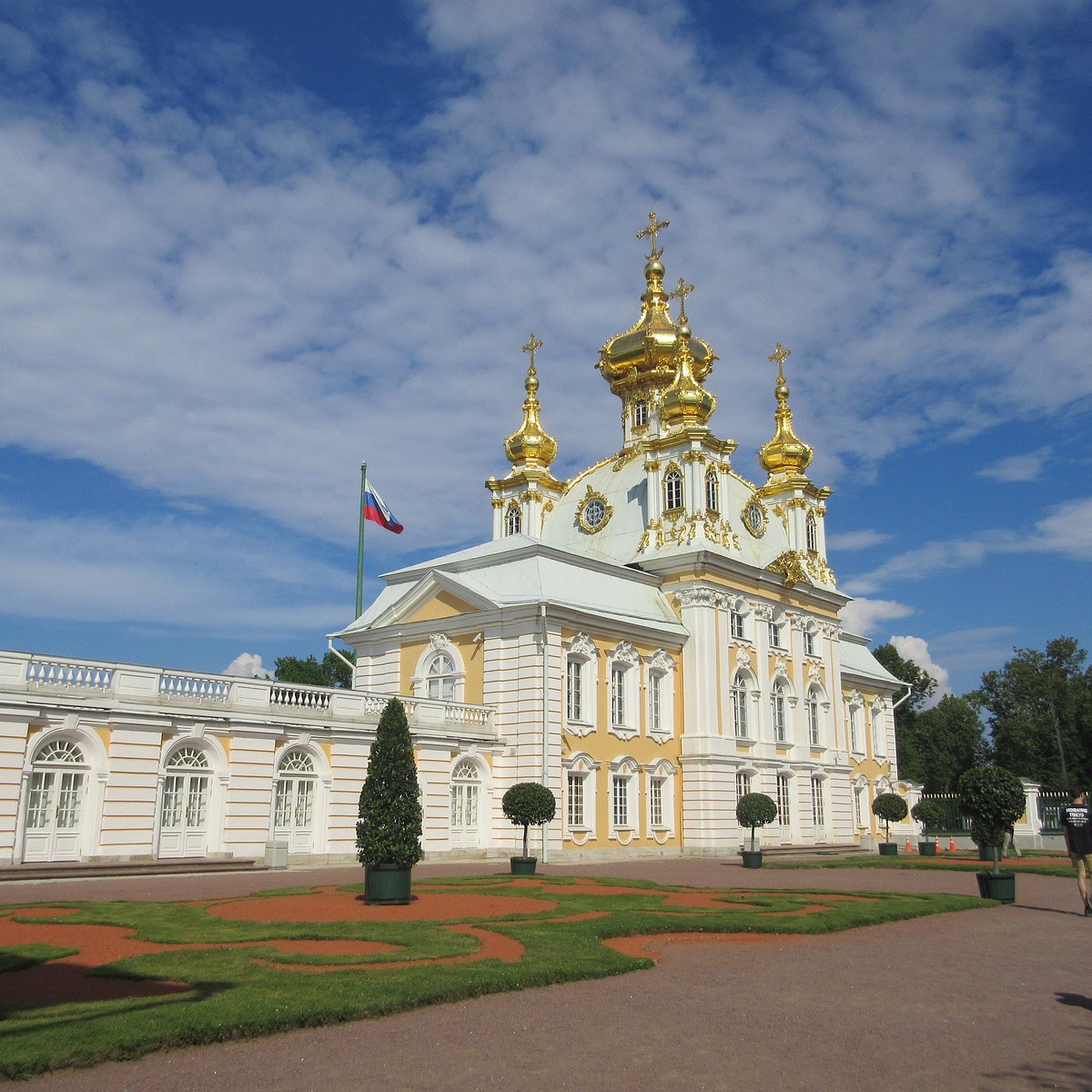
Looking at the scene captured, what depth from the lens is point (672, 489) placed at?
40406 mm

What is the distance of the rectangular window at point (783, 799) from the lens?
39.3 meters

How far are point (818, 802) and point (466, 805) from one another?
17512 millimetres

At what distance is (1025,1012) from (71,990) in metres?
8.16

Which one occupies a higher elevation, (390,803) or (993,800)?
(993,800)

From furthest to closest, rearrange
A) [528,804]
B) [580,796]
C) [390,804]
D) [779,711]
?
[779,711]
[580,796]
[528,804]
[390,804]

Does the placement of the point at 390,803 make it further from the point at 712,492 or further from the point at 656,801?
the point at 712,492

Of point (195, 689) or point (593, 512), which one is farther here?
point (593, 512)

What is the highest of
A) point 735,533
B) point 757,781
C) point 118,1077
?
point 735,533

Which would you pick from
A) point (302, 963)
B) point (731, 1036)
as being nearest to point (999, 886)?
point (731, 1036)

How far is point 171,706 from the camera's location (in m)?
23.8

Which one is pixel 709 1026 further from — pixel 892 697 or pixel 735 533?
pixel 892 697

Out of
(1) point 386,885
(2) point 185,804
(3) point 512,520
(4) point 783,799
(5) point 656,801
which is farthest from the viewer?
(3) point 512,520

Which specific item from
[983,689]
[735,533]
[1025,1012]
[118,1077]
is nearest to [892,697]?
[735,533]

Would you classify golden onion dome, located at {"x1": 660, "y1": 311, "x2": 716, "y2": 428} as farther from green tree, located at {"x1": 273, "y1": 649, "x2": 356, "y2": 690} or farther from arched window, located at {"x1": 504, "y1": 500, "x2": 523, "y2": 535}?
green tree, located at {"x1": 273, "y1": 649, "x2": 356, "y2": 690}
